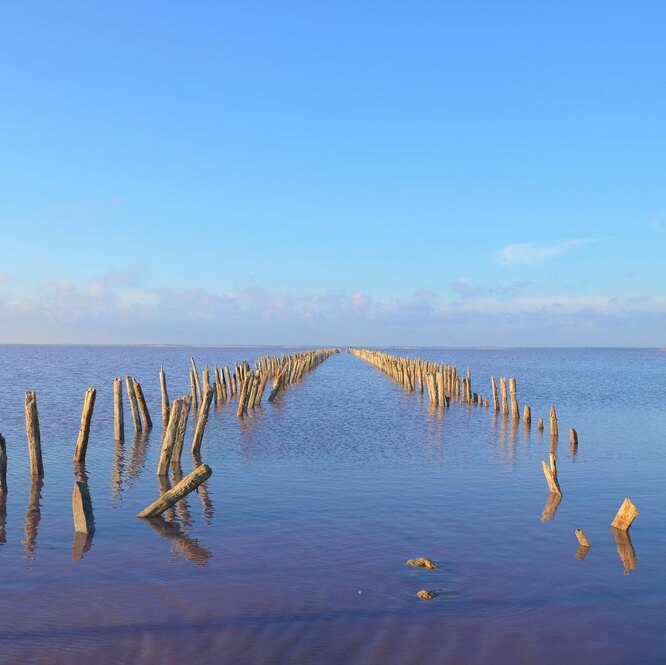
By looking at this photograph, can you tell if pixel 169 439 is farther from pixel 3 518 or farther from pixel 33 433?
pixel 3 518

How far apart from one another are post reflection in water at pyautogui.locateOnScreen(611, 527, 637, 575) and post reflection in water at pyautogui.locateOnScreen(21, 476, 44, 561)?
7.28m

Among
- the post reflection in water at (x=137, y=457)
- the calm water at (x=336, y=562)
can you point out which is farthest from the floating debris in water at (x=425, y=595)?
the post reflection in water at (x=137, y=457)

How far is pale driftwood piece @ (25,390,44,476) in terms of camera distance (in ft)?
42.7

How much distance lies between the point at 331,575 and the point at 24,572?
3.52 metres

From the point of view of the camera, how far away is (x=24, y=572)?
7859mm

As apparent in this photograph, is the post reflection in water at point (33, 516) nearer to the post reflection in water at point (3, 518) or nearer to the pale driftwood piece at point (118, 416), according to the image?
the post reflection in water at point (3, 518)

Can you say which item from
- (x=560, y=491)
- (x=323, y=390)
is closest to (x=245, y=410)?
(x=323, y=390)

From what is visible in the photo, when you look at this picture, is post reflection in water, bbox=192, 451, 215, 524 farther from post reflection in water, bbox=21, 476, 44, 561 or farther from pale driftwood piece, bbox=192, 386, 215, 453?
pale driftwood piece, bbox=192, 386, 215, 453

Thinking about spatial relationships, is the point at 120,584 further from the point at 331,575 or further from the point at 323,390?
the point at 323,390

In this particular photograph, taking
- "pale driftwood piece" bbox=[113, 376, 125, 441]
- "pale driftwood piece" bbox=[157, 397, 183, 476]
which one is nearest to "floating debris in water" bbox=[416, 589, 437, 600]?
"pale driftwood piece" bbox=[157, 397, 183, 476]

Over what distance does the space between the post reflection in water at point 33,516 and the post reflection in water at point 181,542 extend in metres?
1.57

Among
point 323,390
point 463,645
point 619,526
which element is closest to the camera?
point 463,645

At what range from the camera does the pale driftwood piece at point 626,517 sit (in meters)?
9.63

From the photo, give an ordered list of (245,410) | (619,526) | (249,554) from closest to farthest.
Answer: (249,554)
(619,526)
(245,410)
